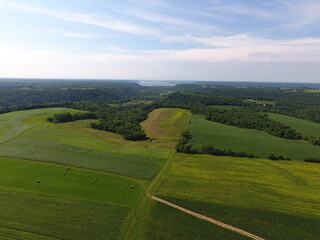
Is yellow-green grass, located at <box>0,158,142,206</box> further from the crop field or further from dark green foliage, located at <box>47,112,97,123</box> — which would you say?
dark green foliage, located at <box>47,112,97,123</box>

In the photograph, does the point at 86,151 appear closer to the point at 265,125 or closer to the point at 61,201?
the point at 61,201

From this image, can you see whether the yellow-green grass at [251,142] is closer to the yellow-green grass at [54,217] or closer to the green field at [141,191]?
the green field at [141,191]

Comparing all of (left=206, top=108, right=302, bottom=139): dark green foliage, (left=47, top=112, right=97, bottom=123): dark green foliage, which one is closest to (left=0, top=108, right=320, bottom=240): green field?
(left=206, top=108, right=302, bottom=139): dark green foliage

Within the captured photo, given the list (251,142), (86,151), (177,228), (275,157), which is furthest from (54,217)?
(251,142)

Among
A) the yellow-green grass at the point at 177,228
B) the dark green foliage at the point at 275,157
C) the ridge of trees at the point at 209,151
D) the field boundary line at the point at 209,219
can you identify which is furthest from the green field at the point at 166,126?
the yellow-green grass at the point at 177,228

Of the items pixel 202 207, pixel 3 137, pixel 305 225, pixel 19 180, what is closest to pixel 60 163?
pixel 19 180

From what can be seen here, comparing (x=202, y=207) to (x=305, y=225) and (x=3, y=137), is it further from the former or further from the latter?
(x=3, y=137)

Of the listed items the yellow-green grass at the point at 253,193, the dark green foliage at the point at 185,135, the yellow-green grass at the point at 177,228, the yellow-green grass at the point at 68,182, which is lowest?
the yellow-green grass at the point at 177,228
